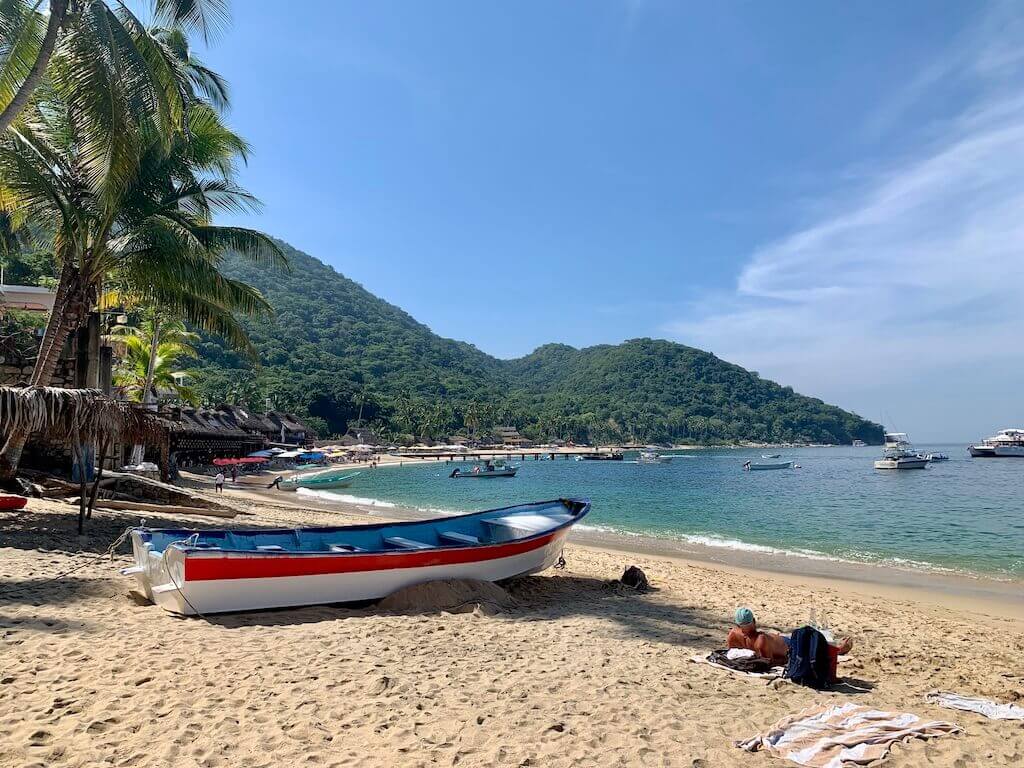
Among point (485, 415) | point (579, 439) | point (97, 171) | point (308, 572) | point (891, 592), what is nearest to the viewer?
point (308, 572)

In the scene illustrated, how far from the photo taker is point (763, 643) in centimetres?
588

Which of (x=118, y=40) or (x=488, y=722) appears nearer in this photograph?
(x=488, y=722)

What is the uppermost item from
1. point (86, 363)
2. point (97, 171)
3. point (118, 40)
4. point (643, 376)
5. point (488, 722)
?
point (643, 376)

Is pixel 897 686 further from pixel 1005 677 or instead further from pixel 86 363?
pixel 86 363

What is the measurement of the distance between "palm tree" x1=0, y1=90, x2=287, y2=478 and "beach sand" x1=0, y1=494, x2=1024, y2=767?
4.91 meters

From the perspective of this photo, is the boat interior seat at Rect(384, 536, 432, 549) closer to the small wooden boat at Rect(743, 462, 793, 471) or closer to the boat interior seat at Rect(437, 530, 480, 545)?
the boat interior seat at Rect(437, 530, 480, 545)

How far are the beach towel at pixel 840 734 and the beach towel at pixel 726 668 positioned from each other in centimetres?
105

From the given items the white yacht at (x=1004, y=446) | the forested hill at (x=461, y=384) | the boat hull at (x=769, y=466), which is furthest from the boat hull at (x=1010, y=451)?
the forested hill at (x=461, y=384)

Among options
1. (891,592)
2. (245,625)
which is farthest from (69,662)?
(891,592)

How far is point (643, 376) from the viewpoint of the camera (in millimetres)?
164750

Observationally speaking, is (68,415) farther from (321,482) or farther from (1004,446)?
(1004,446)

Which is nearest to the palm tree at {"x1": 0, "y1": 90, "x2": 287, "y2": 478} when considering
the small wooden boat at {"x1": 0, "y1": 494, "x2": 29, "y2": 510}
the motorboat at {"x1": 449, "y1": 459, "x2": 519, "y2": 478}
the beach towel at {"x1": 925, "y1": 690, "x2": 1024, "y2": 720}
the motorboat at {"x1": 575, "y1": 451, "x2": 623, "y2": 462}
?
the small wooden boat at {"x1": 0, "y1": 494, "x2": 29, "y2": 510}

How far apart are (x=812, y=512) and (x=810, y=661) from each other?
23458 millimetres

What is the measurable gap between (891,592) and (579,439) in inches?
4785
